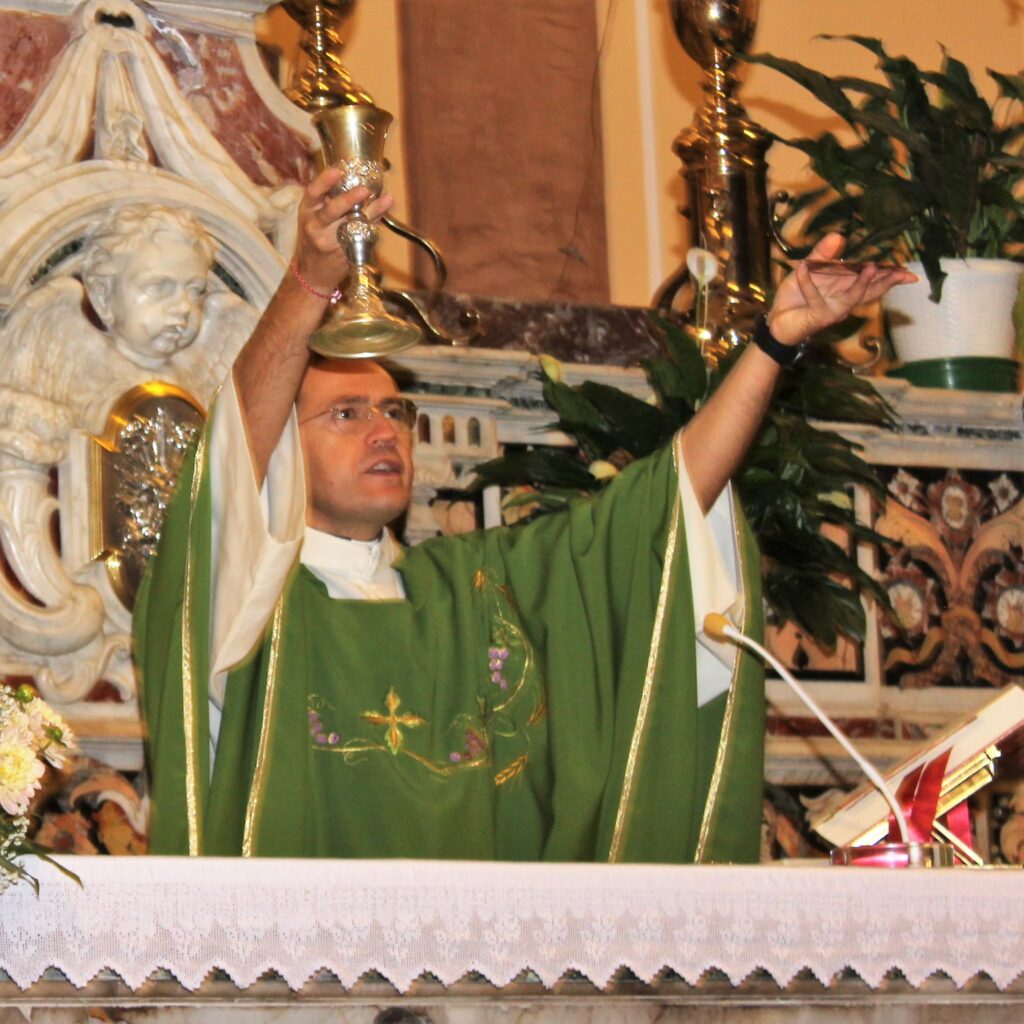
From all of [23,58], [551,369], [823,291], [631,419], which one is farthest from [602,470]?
[23,58]

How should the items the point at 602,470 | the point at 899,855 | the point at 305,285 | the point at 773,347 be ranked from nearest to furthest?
the point at 899,855, the point at 305,285, the point at 773,347, the point at 602,470

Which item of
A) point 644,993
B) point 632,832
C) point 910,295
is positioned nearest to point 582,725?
point 632,832

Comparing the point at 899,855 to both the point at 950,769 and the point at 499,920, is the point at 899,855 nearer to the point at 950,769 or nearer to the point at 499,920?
the point at 950,769

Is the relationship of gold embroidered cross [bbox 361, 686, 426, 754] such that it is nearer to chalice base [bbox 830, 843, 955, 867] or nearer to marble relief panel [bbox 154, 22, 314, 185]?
chalice base [bbox 830, 843, 955, 867]

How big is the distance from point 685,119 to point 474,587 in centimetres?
357

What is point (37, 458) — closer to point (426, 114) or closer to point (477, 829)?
point (477, 829)

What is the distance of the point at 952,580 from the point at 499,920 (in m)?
2.92

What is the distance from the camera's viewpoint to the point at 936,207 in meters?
6.93

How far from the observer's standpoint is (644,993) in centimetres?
429

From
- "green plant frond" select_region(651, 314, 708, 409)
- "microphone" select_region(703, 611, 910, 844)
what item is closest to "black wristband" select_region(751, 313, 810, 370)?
"microphone" select_region(703, 611, 910, 844)

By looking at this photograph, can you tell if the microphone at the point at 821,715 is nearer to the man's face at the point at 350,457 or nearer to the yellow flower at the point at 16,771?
the man's face at the point at 350,457

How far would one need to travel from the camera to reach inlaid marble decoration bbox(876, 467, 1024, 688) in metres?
6.65

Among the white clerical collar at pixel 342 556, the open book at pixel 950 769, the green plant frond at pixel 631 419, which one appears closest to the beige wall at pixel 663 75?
the green plant frond at pixel 631 419

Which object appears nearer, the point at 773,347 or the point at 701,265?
the point at 773,347
